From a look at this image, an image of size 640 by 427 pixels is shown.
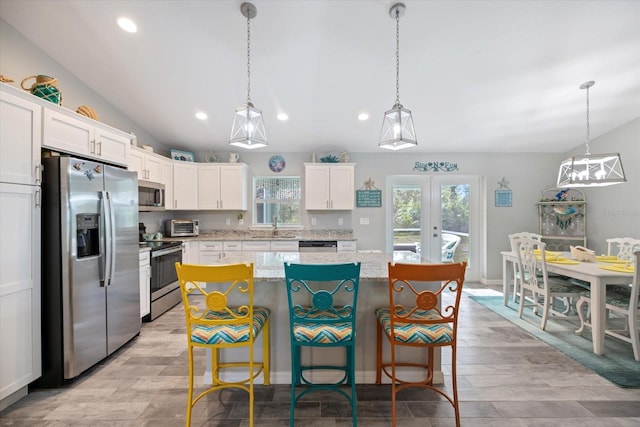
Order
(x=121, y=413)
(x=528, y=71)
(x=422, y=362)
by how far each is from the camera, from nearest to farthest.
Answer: (x=121, y=413) → (x=422, y=362) → (x=528, y=71)

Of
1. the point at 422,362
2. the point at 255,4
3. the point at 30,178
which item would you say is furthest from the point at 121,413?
the point at 255,4

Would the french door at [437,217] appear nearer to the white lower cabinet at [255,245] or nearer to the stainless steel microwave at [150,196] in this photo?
the white lower cabinet at [255,245]

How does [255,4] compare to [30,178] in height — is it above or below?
above

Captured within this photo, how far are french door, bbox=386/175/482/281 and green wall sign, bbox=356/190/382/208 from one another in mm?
276

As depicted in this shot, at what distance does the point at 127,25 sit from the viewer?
253 cm

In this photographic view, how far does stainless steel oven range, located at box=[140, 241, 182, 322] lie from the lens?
340 cm

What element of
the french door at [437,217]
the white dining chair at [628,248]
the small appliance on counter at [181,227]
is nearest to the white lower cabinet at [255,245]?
the small appliance on counter at [181,227]

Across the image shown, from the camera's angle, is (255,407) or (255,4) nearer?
(255,407)

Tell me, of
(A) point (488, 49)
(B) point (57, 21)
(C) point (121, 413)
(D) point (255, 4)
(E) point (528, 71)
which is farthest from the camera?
(E) point (528, 71)

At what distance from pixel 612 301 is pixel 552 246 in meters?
2.57

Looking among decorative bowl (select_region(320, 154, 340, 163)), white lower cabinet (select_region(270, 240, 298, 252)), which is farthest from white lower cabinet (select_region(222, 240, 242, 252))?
decorative bowl (select_region(320, 154, 340, 163))

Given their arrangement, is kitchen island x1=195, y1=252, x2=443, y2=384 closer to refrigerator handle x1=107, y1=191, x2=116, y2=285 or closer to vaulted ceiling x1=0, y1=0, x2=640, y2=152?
refrigerator handle x1=107, y1=191, x2=116, y2=285

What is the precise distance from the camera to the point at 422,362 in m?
2.12

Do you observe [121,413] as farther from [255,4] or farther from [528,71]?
[528,71]
